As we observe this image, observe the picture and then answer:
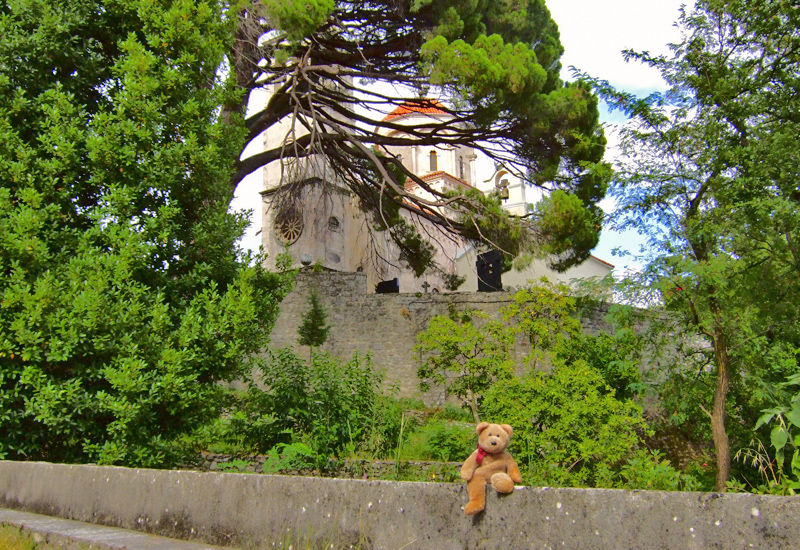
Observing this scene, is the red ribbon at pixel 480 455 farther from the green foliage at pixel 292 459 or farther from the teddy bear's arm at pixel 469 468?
the green foliage at pixel 292 459

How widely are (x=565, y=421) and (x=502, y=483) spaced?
20.1 feet

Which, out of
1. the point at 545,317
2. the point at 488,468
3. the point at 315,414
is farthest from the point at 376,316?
the point at 488,468

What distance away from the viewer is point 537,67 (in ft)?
34.5

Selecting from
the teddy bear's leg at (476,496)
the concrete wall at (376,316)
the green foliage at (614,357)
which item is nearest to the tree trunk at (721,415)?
the green foliage at (614,357)

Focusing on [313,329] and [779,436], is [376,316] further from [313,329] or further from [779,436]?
[779,436]

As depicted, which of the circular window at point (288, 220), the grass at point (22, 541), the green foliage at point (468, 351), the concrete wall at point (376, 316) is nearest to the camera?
the grass at point (22, 541)

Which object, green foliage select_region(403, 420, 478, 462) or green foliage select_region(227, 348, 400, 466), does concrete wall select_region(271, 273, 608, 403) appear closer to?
green foliage select_region(403, 420, 478, 462)

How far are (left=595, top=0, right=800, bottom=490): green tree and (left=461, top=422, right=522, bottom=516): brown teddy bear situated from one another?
6.10 m

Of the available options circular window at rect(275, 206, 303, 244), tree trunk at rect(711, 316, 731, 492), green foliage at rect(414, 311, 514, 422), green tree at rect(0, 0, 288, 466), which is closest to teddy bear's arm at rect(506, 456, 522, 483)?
green tree at rect(0, 0, 288, 466)

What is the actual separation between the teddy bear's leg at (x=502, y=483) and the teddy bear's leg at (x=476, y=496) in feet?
0.16

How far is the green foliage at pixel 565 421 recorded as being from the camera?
8031 millimetres

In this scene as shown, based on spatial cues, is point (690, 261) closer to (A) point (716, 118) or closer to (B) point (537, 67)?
(A) point (716, 118)

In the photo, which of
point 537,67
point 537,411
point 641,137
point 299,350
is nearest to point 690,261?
point 641,137

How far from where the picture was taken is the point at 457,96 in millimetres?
10484
